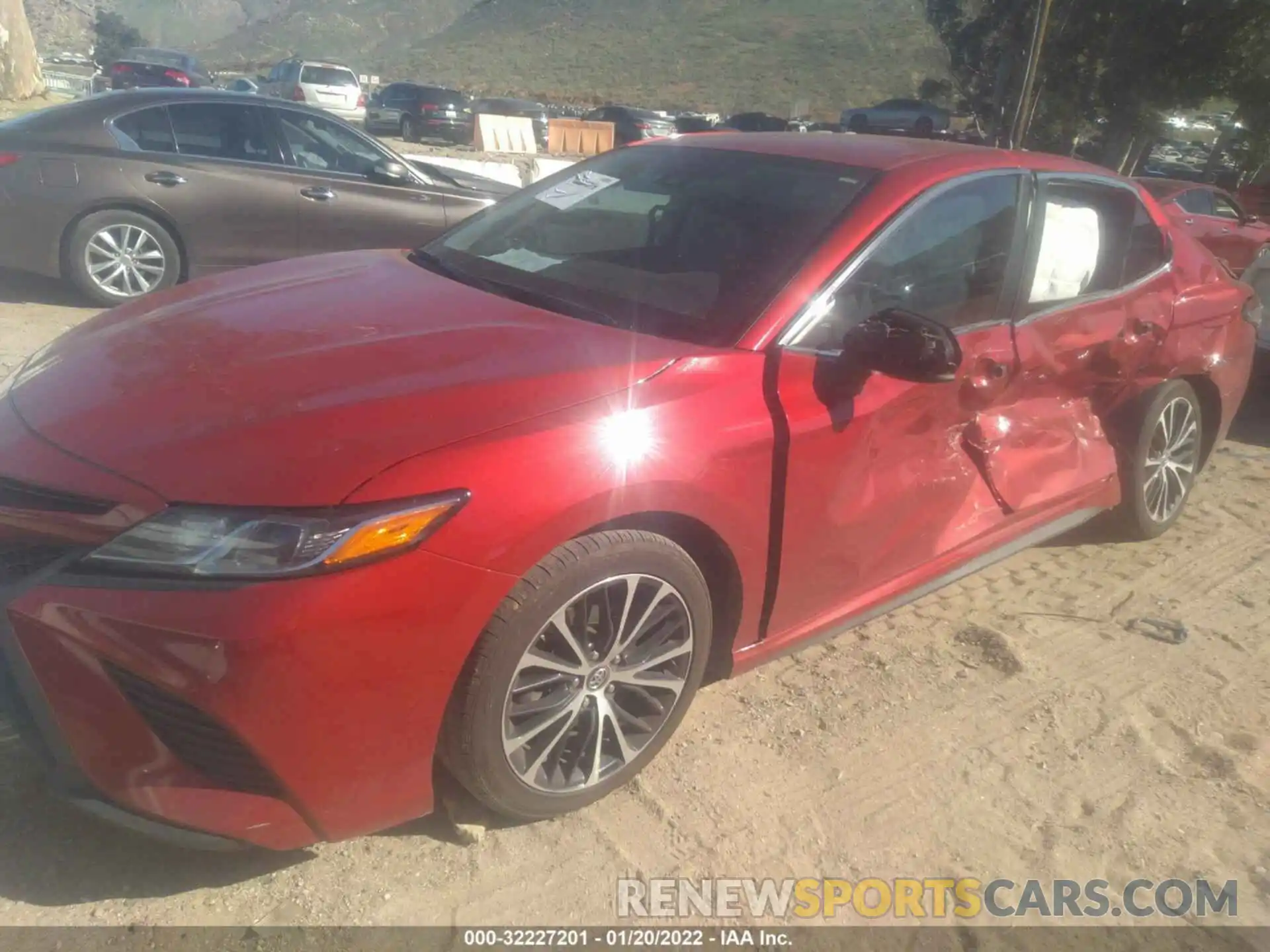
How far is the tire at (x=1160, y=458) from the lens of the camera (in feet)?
13.7

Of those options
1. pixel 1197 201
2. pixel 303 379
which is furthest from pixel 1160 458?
pixel 1197 201

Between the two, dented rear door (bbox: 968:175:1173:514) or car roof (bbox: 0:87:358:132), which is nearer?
dented rear door (bbox: 968:175:1173:514)

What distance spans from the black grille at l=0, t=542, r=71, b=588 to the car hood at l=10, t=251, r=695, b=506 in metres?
0.21

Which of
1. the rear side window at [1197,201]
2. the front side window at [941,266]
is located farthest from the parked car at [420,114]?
the front side window at [941,266]

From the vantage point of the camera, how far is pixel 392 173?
23.6 ft

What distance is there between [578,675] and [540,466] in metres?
0.55

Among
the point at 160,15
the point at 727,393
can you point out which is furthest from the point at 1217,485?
the point at 160,15

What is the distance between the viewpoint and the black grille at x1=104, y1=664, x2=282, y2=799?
2041mm

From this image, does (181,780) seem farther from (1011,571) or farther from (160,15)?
(160,15)

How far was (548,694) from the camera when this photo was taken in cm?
247

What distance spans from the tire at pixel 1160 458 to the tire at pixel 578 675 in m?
2.37

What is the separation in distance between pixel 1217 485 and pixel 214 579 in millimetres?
5172

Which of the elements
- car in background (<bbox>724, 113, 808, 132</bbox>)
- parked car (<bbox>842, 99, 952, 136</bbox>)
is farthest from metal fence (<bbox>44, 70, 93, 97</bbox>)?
parked car (<bbox>842, 99, 952, 136</bbox>)

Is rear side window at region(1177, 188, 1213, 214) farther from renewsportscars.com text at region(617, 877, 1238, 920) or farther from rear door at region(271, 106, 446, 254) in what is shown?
renewsportscars.com text at region(617, 877, 1238, 920)
